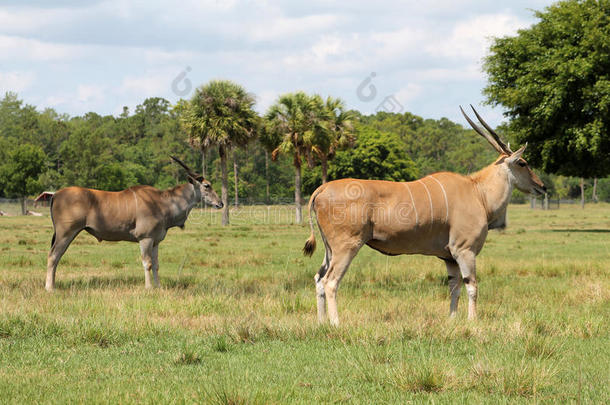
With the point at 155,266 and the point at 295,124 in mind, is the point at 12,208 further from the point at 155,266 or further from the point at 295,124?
the point at 155,266

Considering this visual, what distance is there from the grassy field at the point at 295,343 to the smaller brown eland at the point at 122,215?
721 millimetres

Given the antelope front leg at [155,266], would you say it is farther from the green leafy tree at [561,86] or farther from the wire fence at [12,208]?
the wire fence at [12,208]

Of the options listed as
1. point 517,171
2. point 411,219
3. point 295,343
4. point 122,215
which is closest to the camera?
point 295,343

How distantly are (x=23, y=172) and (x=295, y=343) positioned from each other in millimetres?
66141

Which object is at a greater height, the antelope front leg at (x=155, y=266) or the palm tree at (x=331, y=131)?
the palm tree at (x=331, y=131)

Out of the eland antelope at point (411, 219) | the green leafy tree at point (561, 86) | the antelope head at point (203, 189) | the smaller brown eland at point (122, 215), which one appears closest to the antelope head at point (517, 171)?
the eland antelope at point (411, 219)

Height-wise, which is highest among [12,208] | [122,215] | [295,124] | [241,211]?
[295,124]

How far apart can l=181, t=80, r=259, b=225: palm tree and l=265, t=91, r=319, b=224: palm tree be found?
7.64 feet

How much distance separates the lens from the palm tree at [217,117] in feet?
137

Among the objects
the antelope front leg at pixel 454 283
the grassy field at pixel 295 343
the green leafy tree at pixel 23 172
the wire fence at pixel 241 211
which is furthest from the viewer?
the green leafy tree at pixel 23 172

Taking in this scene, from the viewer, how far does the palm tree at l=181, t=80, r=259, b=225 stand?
137ft

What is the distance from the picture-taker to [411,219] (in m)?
8.27

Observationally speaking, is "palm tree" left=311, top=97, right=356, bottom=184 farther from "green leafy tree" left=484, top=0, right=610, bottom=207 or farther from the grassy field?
the grassy field

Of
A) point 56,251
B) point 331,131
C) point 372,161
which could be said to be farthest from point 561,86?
point 372,161
